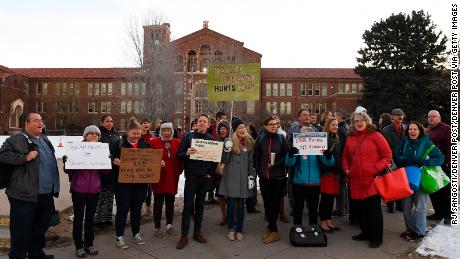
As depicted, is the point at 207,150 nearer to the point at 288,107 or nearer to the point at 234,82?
the point at 234,82

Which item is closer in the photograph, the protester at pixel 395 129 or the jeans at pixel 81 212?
the jeans at pixel 81 212

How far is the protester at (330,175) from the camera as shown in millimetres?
6004

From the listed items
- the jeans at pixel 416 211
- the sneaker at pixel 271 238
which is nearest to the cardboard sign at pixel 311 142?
the sneaker at pixel 271 238

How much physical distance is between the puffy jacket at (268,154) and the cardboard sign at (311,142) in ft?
0.84

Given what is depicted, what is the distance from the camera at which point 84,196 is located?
5141mm

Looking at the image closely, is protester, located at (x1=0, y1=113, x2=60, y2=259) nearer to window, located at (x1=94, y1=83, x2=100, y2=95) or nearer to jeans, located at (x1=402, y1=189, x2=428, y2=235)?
jeans, located at (x1=402, y1=189, x2=428, y2=235)

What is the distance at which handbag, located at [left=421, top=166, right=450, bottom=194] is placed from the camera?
5887 mm

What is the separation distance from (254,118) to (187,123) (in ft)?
146

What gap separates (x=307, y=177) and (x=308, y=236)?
38.0 inches

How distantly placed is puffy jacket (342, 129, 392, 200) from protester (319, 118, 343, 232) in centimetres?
31

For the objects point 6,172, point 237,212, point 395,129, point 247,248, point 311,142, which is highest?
point 395,129

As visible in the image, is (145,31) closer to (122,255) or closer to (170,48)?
(170,48)

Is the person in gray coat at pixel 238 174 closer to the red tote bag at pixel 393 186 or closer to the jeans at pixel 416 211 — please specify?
the red tote bag at pixel 393 186

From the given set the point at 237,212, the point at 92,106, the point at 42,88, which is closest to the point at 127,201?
the point at 237,212
